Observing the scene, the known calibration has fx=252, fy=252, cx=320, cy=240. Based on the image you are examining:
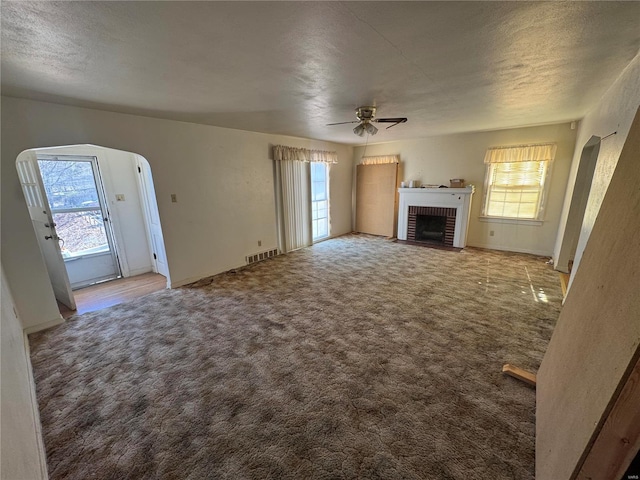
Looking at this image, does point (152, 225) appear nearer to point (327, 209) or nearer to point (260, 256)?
point (260, 256)

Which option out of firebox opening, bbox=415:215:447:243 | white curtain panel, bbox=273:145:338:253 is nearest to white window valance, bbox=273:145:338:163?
white curtain panel, bbox=273:145:338:253

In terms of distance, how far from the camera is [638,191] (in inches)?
46.9

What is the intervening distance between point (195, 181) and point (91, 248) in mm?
2073

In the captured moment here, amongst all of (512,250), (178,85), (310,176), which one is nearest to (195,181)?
(178,85)

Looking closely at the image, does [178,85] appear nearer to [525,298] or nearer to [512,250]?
[525,298]

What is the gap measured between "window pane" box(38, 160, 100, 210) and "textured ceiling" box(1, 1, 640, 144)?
1.70 metres

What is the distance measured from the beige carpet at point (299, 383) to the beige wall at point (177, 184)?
1.99ft

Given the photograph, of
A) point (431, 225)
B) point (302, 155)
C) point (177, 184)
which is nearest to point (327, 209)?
point (302, 155)

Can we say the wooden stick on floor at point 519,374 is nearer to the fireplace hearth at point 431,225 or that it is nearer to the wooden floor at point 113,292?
the fireplace hearth at point 431,225

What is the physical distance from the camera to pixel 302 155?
16.8 feet

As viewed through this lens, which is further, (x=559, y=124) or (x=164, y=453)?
(x=559, y=124)

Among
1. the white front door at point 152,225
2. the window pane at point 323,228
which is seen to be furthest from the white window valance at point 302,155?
the white front door at point 152,225

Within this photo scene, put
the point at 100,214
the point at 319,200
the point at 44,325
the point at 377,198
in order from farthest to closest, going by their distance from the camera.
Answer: the point at 377,198, the point at 319,200, the point at 100,214, the point at 44,325

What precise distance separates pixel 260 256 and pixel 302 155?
7.20 ft
